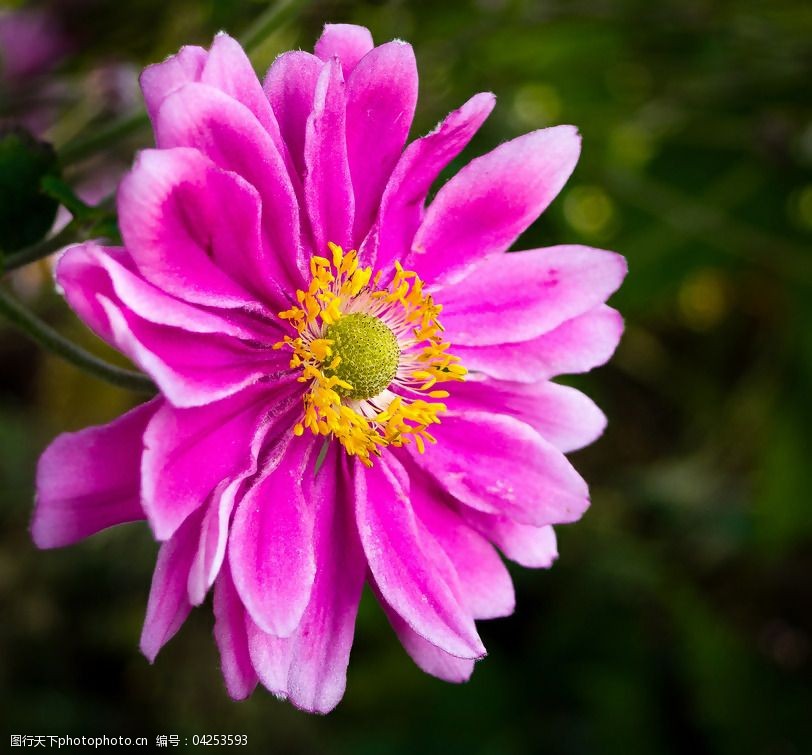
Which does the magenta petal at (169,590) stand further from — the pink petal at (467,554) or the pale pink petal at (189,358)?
the pink petal at (467,554)

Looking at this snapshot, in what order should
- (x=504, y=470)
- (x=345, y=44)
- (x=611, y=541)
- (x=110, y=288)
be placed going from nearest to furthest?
(x=110, y=288) → (x=345, y=44) → (x=504, y=470) → (x=611, y=541)

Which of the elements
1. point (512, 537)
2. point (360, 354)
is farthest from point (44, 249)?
point (512, 537)

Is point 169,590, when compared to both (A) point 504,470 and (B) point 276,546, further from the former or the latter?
(A) point 504,470

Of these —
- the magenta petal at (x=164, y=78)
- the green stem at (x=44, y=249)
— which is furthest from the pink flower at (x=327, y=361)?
the green stem at (x=44, y=249)

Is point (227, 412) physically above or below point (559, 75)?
above

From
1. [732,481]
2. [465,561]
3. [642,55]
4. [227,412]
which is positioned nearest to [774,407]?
[732,481]

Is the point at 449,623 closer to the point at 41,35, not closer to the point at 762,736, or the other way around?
the point at 41,35
